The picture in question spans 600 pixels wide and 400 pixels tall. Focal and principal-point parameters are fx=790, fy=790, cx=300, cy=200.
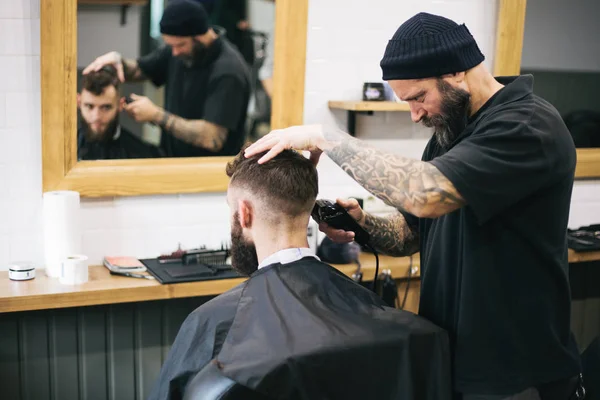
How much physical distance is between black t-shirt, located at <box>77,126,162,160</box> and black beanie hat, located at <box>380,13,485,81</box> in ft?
4.64

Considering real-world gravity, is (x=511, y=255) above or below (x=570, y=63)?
below

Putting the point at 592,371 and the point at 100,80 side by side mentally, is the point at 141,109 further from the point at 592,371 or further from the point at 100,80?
the point at 592,371

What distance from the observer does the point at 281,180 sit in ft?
6.69

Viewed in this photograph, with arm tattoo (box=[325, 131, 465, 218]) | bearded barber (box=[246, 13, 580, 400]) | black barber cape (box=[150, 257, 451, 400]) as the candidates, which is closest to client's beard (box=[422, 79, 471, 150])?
bearded barber (box=[246, 13, 580, 400])

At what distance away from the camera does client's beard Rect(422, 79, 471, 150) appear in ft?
6.53

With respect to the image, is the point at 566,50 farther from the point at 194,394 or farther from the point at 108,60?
the point at 194,394

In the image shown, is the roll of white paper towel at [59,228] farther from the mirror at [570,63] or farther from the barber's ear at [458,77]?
the mirror at [570,63]

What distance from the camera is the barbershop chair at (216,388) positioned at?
1.66 metres

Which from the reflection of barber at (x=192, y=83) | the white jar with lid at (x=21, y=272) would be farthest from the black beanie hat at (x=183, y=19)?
the white jar with lid at (x=21, y=272)

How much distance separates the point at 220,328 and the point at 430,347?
518mm

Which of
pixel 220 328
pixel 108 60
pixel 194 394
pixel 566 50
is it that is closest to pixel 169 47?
pixel 108 60

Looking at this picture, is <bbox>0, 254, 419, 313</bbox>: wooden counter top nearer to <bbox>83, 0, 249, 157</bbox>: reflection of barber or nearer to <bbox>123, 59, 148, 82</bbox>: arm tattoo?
<bbox>83, 0, 249, 157</bbox>: reflection of barber

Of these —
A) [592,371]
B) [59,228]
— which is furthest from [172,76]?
[592,371]

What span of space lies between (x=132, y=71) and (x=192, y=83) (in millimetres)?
251
